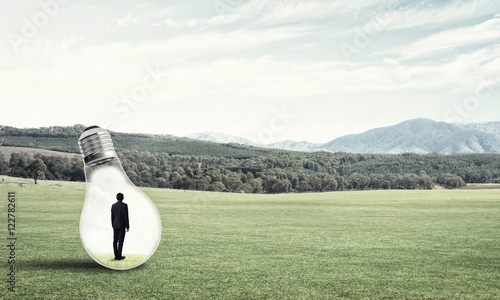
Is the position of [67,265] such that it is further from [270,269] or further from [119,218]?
[270,269]

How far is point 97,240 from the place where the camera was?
767 centimetres

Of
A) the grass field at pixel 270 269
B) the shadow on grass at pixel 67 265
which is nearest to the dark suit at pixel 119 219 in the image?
the grass field at pixel 270 269

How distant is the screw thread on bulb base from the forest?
48.9 m

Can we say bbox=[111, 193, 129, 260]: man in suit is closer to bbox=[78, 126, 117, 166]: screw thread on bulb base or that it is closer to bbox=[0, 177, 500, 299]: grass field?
bbox=[78, 126, 117, 166]: screw thread on bulb base

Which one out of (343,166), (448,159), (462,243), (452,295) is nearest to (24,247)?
(452,295)

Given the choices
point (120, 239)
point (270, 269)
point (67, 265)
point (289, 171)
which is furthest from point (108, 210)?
point (289, 171)

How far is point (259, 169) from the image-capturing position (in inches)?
5384

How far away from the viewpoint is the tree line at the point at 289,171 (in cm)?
8762

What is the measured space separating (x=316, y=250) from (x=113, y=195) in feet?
27.4

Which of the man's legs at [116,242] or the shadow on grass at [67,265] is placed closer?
the man's legs at [116,242]

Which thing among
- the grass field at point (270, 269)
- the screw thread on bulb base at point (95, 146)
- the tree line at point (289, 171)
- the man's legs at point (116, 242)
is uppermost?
the tree line at point (289, 171)

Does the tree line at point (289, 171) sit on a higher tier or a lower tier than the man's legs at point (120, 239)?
higher

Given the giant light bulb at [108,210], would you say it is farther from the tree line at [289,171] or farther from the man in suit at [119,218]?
the tree line at [289,171]

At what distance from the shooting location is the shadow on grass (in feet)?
32.0
